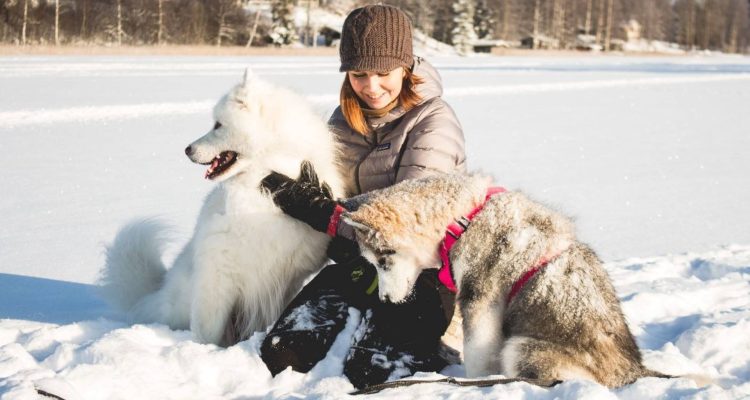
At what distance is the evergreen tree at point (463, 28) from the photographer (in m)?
45.3

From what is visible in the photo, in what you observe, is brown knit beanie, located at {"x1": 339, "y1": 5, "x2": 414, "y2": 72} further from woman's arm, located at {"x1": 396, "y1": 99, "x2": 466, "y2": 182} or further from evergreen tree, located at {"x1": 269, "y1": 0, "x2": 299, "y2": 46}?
evergreen tree, located at {"x1": 269, "y1": 0, "x2": 299, "y2": 46}

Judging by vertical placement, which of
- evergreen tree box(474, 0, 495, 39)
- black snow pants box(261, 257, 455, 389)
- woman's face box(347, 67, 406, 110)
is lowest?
black snow pants box(261, 257, 455, 389)

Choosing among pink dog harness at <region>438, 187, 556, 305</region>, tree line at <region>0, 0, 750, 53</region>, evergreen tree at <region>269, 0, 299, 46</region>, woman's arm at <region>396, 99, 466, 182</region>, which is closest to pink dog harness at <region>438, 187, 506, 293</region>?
pink dog harness at <region>438, 187, 556, 305</region>

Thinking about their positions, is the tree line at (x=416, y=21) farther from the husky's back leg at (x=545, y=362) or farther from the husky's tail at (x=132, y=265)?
the husky's back leg at (x=545, y=362)

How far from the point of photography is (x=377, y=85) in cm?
322

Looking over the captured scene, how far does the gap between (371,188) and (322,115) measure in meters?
0.46

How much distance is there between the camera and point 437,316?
2.99m

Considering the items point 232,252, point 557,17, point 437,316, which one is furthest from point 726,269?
point 557,17

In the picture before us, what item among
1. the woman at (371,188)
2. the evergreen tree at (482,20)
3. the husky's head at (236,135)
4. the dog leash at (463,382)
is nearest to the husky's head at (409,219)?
the woman at (371,188)

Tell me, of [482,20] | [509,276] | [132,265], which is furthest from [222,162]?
[482,20]

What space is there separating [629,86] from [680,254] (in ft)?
51.2

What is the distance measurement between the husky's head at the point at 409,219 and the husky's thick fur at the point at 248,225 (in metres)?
0.59

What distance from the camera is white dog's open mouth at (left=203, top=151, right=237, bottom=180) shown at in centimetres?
301

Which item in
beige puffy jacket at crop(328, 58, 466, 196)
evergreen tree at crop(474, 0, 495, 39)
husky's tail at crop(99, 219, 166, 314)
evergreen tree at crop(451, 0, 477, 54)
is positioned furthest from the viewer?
evergreen tree at crop(474, 0, 495, 39)
